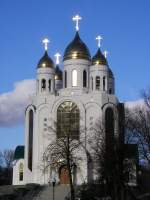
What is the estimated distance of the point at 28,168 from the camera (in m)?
58.8

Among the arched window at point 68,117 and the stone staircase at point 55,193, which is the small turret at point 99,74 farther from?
the stone staircase at point 55,193

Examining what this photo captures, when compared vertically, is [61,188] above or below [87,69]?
below

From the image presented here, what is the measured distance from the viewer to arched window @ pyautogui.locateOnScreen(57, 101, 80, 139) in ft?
189

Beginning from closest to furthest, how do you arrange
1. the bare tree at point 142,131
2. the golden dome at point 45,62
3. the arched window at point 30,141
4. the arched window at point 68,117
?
the bare tree at point 142,131
the arched window at point 68,117
the arched window at point 30,141
the golden dome at point 45,62

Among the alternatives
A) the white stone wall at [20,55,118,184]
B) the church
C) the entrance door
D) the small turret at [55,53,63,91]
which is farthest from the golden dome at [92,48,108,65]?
the entrance door

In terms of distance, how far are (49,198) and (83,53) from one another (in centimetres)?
1896

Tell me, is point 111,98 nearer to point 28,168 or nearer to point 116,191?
point 28,168

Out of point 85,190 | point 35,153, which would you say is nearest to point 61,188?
point 85,190

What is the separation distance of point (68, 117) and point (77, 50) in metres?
7.26

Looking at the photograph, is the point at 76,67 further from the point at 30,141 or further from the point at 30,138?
the point at 30,141

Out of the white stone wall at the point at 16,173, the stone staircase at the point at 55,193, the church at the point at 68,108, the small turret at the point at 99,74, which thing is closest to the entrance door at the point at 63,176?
the church at the point at 68,108

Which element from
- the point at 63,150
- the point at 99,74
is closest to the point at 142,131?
the point at 63,150

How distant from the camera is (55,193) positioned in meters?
49.2

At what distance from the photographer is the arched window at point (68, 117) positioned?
189 ft
